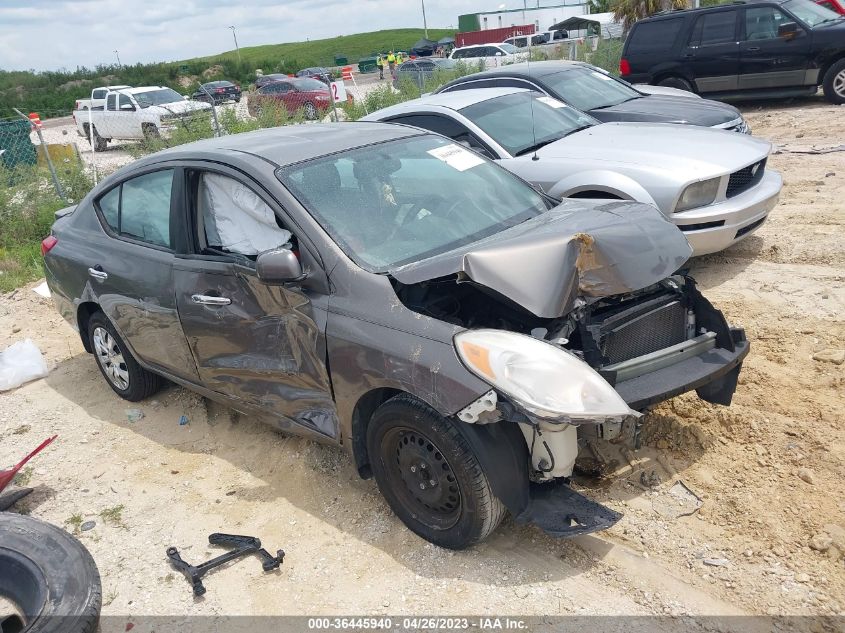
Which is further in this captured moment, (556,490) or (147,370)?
(147,370)

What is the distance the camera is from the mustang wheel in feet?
16.9

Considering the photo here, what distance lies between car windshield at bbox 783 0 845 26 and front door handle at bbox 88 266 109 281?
43.0 feet

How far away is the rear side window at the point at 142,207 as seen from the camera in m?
4.41

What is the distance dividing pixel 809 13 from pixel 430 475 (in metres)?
13.9

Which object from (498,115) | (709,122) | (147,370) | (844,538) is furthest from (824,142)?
(147,370)

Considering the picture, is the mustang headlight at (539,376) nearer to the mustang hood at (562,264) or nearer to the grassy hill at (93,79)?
the mustang hood at (562,264)

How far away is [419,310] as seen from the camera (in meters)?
3.29

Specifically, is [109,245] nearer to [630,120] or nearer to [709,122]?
[630,120]

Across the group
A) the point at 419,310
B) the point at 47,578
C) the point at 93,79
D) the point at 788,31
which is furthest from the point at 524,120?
the point at 93,79

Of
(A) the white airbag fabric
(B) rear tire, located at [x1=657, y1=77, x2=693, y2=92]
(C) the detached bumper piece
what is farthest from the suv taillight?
(B) rear tire, located at [x1=657, y1=77, x2=693, y2=92]

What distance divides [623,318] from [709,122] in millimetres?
6214

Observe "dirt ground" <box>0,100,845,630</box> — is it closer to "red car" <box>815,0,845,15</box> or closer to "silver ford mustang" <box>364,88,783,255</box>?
"silver ford mustang" <box>364,88,783,255</box>

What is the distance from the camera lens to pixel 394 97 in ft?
50.2

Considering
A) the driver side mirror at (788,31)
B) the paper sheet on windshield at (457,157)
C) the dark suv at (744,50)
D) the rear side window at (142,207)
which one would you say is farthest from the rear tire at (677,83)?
the rear side window at (142,207)
